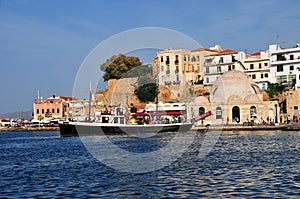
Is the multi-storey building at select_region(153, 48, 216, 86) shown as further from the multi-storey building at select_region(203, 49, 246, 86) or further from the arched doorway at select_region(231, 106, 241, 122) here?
the arched doorway at select_region(231, 106, 241, 122)

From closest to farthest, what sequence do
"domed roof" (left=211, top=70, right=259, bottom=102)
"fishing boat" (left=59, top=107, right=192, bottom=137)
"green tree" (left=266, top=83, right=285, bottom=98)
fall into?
"fishing boat" (left=59, top=107, right=192, bottom=137)
"domed roof" (left=211, top=70, right=259, bottom=102)
"green tree" (left=266, top=83, right=285, bottom=98)

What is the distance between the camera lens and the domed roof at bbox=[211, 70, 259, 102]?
7638 cm

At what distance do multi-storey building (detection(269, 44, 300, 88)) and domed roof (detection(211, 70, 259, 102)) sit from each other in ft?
24.0

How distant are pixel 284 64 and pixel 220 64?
13840 mm

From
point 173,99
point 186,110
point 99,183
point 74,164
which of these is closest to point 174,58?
point 173,99

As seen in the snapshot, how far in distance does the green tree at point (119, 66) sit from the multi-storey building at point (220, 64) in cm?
2313

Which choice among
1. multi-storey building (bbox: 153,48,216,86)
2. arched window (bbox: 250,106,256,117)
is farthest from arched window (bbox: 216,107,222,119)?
multi-storey building (bbox: 153,48,216,86)

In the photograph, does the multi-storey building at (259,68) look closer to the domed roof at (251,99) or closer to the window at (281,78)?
the window at (281,78)

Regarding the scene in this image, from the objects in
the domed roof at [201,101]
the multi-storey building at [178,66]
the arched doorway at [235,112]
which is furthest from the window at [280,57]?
the multi-storey building at [178,66]

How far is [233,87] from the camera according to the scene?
252 feet

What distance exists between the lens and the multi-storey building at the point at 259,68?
279 feet

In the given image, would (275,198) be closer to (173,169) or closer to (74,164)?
(173,169)

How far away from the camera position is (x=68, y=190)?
17.4 m

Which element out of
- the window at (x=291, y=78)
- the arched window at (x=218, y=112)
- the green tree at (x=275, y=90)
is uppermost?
the window at (x=291, y=78)
